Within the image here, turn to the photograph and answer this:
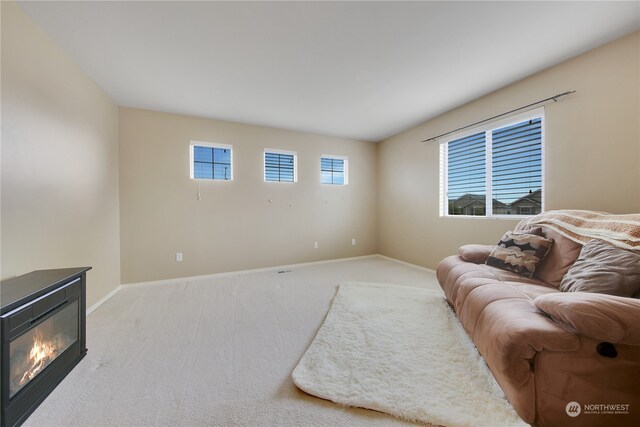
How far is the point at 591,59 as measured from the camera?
2.07 m

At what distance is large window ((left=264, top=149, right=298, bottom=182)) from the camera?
400 cm

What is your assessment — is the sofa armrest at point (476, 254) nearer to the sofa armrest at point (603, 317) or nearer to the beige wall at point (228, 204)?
the sofa armrest at point (603, 317)

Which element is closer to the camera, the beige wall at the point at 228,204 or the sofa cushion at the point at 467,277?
the sofa cushion at the point at 467,277

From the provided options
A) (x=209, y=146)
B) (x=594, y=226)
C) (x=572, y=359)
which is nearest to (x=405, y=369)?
(x=572, y=359)

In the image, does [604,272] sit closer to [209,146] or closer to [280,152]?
[280,152]

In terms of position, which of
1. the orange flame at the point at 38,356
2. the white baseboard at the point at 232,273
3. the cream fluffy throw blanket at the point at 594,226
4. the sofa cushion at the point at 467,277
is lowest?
the white baseboard at the point at 232,273

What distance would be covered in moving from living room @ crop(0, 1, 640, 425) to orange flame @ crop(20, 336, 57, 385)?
0.18m

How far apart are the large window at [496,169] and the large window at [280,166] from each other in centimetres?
252

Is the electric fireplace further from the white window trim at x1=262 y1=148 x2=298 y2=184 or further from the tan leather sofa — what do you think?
the white window trim at x1=262 y1=148 x2=298 y2=184

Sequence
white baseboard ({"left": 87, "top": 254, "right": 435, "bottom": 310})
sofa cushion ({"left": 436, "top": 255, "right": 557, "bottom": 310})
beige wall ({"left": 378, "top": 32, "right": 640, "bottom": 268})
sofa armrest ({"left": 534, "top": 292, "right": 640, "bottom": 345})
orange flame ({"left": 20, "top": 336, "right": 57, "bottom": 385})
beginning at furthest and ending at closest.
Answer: white baseboard ({"left": 87, "top": 254, "right": 435, "bottom": 310}), beige wall ({"left": 378, "top": 32, "right": 640, "bottom": 268}), sofa cushion ({"left": 436, "top": 255, "right": 557, "bottom": 310}), orange flame ({"left": 20, "top": 336, "right": 57, "bottom": 385}), sofa armrest ({"left": 534, "top": 292, "right": 640, "bottom": 345})

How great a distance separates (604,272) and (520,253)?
0.63 meters

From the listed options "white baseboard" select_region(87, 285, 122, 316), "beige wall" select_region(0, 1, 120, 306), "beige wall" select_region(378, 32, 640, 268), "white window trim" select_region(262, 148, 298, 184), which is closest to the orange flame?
"beige wall" select_region(0, 1, 120, 306)

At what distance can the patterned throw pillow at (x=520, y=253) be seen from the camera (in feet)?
6.11

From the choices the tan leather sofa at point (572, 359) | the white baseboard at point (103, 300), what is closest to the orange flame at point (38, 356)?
the white baseboard at point (103, 300)
